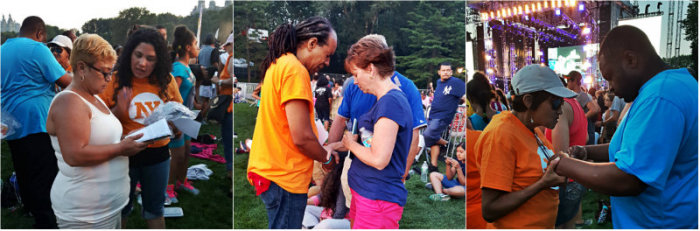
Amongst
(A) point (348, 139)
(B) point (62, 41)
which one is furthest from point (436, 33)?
(B) point (62, 41)

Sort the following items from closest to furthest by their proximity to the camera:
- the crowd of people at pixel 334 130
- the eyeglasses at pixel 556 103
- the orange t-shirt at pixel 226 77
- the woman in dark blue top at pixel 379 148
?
the woman in dark blue top at pixel 379 148 < the crowd of people at pixel 334 130 < the eyeglasses at pixel 556 103 < the orange t-shirt at pixel 226 77

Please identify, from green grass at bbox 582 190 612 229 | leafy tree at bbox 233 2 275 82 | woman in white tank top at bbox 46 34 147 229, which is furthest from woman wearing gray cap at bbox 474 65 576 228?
woman in white tank top at bbox 46 34 147 229

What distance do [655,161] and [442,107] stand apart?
1.55 m

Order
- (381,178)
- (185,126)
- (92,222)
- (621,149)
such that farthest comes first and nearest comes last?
(185,126) < (92,222) < (381,178) < (621,149)

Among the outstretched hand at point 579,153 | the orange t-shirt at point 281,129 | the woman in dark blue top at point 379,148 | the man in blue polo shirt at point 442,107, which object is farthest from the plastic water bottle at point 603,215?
the orange t-shirt at point 281,129

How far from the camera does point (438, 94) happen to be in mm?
3836

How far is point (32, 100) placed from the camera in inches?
139

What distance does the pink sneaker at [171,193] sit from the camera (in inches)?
148

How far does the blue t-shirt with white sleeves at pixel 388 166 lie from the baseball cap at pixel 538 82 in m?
0.95

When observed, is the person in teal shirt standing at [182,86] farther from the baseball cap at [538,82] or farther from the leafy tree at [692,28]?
the leafy tree at [692,28]

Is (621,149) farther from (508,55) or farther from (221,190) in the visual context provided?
(221,190)

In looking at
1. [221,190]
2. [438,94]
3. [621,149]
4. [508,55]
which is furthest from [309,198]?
[621,149]

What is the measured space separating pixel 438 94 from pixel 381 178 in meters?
0.96

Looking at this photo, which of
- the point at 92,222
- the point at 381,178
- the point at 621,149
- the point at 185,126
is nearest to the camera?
the point at 621,149
